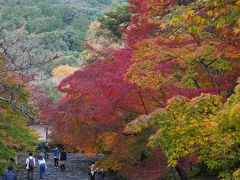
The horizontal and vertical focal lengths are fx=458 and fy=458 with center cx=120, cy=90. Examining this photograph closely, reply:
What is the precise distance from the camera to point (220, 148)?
8781mm

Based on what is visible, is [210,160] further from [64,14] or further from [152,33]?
[64,14]

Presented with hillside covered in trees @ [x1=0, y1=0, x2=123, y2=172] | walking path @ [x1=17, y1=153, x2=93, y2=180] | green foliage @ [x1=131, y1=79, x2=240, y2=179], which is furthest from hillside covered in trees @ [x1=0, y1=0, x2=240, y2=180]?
walking path @ [x1=17, y1=153, x2=93, y2=180]

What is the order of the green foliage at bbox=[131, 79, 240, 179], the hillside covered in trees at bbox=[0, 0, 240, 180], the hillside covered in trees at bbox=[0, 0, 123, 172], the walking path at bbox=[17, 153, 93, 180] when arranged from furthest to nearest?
the walking path at bbox=[17, 153, 93, 180] < the hillside covered in trees at bbox=[0, 0, 123, 172] < the hillside covered in trees at bbox=[0, 0, 240, 180] < the green foliage at bbox=[131, 79, 240, 179]

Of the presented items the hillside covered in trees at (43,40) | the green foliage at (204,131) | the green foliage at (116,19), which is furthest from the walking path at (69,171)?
the green foliage at (204,131)

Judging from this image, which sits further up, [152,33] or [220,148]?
[152,33]

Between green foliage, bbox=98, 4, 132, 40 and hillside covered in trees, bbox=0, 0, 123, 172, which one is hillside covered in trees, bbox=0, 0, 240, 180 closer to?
hillside covered in trees, bbox=0, 0, 123, 172

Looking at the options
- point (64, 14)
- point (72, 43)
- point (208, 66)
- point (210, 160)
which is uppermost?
point (64, 14)

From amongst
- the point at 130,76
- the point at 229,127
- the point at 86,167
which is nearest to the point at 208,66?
the point at 130,76

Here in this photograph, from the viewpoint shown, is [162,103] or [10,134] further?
[10,134]

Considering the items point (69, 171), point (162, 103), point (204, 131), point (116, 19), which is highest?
→ point (116, 19)

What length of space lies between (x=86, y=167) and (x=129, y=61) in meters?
14.1

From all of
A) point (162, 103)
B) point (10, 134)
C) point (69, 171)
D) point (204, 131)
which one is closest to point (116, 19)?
point (69, 171)

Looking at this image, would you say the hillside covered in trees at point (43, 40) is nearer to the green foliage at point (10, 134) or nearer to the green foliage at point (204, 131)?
the green foliage at point (10, 134)

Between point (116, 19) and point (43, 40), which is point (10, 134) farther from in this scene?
point (43, 40)
